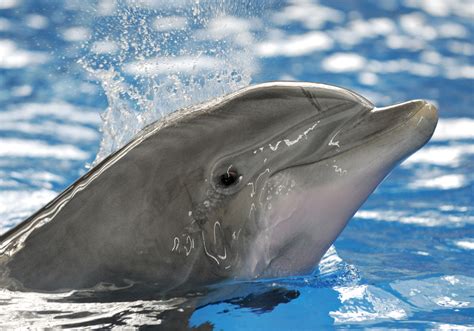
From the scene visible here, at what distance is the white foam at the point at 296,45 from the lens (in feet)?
34.5

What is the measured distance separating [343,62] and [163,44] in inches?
86.7

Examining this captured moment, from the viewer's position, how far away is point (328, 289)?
4.70 metres

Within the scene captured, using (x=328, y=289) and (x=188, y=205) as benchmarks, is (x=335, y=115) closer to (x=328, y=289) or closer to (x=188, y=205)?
(x=188, y=205)

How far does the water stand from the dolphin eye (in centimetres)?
47

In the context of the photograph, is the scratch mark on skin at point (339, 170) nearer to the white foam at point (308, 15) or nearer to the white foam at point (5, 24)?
the white foam at point (308, 15)

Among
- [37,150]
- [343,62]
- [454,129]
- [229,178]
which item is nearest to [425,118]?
[229,178]

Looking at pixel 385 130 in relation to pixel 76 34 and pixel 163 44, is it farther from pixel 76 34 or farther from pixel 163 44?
pixel 76 34

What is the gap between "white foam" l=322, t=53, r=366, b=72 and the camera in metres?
10.1

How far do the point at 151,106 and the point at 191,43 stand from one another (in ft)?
13.3

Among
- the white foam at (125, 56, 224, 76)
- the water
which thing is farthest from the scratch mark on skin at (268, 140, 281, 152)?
the white foam at (125, 56, 224, 76)

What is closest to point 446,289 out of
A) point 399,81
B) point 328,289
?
point 328,289

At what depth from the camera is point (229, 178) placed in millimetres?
3812

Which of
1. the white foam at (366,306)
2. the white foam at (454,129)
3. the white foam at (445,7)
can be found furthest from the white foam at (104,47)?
the white foam at (366,306)

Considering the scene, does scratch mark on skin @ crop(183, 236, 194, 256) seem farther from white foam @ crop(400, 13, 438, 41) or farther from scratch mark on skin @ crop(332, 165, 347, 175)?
white foam @ crop(400, 13, 438, 41)
